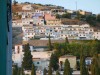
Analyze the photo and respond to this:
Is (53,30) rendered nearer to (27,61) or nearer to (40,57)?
(40,57)

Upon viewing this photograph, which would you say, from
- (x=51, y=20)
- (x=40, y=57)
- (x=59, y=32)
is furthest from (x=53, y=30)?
(x=40, y=57)

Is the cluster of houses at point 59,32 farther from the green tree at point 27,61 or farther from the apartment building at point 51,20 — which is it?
the green tree at point 27,61

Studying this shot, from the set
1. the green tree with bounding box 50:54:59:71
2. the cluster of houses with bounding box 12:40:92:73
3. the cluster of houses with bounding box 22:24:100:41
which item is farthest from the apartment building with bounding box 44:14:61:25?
the green tree with bounding box 50:54:59:71

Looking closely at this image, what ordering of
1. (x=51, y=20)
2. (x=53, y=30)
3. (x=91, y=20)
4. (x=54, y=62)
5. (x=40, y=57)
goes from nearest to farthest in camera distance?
(x=54, y=62) → (x=40, y=57) → (x=53, y=30) → (x=51, y=20) → (x=91, y=20)

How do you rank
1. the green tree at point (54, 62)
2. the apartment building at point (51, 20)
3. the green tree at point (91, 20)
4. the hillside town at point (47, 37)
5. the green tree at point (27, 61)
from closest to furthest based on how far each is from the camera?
the green tree at point (54, 62)
the green tree at point (27, 61)
the hillside town at point (47, 37)
the apartment building at point (51, 20)
the green tree at point (91, 20)

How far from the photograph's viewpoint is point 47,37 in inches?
488

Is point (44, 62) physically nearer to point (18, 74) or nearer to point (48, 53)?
point (48, 53)

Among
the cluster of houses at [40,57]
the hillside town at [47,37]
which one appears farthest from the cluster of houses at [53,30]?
the cluster of houses at [40,57]

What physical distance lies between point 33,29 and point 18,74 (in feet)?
23.0

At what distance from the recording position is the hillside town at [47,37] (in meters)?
9.06

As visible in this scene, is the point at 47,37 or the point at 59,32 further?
the point at 59,32

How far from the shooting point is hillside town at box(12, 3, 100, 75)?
29.7ft

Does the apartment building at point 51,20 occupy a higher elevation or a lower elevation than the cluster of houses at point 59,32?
higher

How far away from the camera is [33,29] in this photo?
1349 cm
